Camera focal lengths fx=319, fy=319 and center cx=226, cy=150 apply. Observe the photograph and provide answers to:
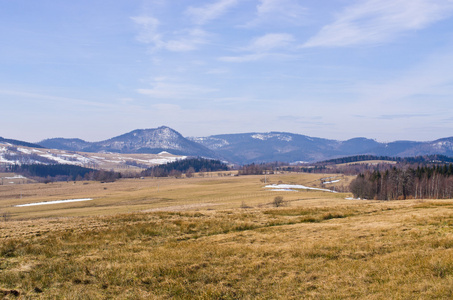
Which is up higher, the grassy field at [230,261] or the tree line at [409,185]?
the grassy field at [230,261]

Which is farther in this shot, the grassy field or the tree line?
the tree line

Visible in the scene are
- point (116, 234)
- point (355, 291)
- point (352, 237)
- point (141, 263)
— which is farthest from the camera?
point (116, 234)

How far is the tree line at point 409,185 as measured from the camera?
94250 mm

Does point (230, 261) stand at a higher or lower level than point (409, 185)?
higher

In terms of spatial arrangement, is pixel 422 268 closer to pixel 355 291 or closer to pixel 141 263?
pixel 355 291

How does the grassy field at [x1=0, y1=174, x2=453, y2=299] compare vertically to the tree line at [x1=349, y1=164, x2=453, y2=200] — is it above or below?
above

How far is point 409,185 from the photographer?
101 m

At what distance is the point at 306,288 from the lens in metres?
12.2

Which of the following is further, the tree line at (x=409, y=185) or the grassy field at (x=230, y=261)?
the tree line at (x=409, y=185)

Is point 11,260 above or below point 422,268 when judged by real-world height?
below

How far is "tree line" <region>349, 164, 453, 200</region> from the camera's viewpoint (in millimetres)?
94250

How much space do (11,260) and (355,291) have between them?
57.7 ft

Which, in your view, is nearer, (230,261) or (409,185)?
(230,261)

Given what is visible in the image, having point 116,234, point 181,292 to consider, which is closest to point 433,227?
point 181,292
